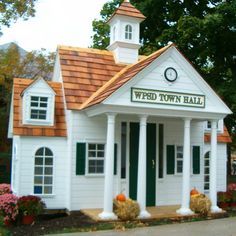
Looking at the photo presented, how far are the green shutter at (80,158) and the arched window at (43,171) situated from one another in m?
0.88

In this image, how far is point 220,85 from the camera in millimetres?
22203

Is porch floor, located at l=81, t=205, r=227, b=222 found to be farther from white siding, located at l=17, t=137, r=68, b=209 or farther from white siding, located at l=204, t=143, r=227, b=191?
white siding, located at l=204, t=143, r=227, b=191

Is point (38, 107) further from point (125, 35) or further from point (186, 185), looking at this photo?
point (186, 185)

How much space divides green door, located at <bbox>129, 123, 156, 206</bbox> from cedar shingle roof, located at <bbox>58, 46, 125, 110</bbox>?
1.97 metres

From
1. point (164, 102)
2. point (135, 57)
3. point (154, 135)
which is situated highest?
point (135, 57)

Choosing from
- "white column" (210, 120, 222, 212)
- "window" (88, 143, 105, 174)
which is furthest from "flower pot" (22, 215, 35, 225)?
"white column" (210, 120, 222, 212)

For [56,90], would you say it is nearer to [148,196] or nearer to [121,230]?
[148,196]

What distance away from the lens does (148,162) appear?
1442cm

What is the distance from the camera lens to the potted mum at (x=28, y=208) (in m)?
11.9

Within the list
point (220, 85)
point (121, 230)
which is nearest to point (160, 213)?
point (121, 230)

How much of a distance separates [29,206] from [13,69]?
59.7ft

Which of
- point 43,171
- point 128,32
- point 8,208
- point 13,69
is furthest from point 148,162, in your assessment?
point 13,69

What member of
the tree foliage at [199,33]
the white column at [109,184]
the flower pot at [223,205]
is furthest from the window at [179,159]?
the tree foliage at [199,33]

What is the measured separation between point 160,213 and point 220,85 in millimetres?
11148
